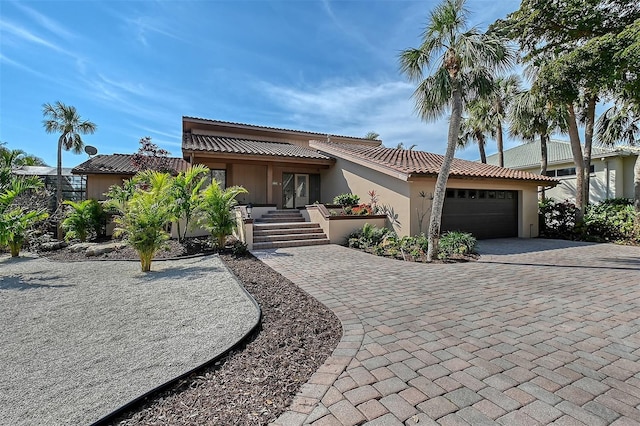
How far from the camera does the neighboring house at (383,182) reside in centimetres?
1180

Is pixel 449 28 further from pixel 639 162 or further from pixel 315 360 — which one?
pixel 639 162

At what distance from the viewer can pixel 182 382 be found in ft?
9.29

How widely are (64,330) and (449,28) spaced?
33.0ft

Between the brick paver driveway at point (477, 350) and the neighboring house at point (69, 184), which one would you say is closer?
the brick paver driveway at point (477, 350)

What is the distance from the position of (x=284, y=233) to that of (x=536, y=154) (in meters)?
22.6

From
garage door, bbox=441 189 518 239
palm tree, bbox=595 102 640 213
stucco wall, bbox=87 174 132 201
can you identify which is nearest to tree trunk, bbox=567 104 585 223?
garage door, bbox=441 189 518 239

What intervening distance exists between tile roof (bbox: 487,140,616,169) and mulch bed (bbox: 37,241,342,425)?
22.3 meters

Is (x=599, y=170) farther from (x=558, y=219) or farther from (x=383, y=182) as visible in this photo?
(x=383, y=182)

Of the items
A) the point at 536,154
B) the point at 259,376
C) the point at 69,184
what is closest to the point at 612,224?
the point at 536,154

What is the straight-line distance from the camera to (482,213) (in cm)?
1359

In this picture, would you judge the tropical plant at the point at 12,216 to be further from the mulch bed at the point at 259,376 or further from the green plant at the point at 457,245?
the green plant at the point at 457,245

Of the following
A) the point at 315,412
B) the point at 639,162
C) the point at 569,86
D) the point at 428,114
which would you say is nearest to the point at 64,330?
the point at 315,412

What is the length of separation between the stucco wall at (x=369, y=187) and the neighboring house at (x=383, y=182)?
1.5 inches

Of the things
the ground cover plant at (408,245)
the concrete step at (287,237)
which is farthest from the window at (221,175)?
the ground cover plant at (408,245)
